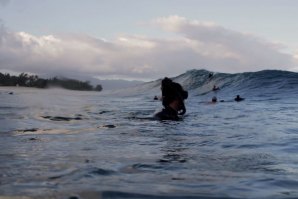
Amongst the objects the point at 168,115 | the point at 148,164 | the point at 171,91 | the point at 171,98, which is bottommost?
the point at 148,164

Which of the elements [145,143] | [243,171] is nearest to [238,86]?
[145,143]

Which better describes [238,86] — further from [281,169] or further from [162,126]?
[281,169]

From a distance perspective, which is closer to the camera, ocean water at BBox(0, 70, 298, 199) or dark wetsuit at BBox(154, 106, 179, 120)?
ocean water at BBox(0, 70, 298, 199)

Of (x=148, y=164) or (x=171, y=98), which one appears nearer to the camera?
(x=148, y=164)

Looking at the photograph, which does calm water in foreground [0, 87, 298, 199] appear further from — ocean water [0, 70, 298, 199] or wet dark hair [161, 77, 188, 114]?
wet dark hair [161, 77, 188, 114]

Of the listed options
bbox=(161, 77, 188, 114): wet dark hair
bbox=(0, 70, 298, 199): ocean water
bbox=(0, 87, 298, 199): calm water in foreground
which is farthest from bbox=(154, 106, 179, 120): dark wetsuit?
bbox=(0, 87, 298, 199): calm water in foreground

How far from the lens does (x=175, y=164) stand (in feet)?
16.3

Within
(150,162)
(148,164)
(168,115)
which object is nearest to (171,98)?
(168,115)

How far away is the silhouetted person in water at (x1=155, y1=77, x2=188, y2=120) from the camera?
1158 centimetres

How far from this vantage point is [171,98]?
11742 millimetres

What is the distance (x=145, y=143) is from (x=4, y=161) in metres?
2.52

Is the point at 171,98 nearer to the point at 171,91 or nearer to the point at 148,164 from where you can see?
the point at 171,91

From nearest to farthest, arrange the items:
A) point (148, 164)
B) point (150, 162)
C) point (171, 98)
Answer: point (148, 164)
point (150, 162)
point (171, 98)

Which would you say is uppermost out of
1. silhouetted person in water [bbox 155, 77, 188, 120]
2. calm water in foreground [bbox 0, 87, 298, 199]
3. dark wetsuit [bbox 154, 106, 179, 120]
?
silhouetted person in water [bbox 155, 77, 188, 120]
